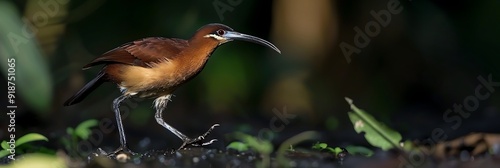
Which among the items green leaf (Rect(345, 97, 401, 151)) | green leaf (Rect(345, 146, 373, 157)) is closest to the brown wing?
green leaf (Rect(345, 146, 373, 157))

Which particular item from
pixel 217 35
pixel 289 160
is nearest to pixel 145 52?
pixel 217 35

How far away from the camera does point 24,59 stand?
6.58 m

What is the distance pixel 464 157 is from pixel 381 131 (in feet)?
1.11

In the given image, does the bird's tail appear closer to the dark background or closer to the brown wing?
the brown wing

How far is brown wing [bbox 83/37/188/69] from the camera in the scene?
172 inches

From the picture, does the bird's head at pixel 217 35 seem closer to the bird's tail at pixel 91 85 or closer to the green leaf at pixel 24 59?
the bird's tail at pixel 91 85

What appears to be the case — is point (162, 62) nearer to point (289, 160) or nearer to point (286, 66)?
point (289, 160)

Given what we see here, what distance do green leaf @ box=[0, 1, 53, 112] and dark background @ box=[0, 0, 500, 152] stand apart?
0.02 meters

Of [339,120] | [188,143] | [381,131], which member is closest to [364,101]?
[339,120]

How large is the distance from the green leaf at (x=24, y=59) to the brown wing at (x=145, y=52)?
212 cm

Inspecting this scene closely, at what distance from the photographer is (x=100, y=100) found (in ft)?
24.6

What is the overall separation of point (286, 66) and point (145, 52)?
2994 millimetres

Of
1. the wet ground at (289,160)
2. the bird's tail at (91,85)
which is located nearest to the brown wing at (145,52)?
the bird's tail at (91,85)

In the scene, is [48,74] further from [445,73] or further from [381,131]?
[381,131]
